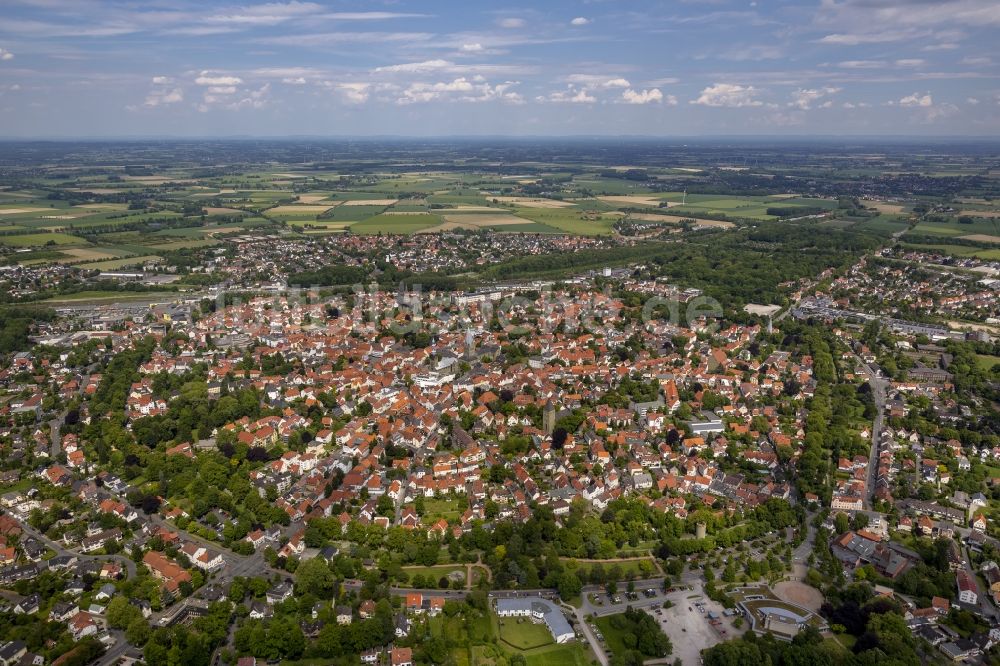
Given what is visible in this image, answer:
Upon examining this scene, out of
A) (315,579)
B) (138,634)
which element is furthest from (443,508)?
(138,634)

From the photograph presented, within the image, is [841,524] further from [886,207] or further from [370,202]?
[370,202]

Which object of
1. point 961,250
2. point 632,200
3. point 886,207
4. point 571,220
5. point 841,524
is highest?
point 632,200

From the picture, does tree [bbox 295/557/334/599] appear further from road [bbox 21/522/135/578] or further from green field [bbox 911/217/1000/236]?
green field [bbox 911/217/1000/236]

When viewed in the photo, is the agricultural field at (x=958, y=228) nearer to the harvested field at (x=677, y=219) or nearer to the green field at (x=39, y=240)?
the harvested field at (x=677, y=219)

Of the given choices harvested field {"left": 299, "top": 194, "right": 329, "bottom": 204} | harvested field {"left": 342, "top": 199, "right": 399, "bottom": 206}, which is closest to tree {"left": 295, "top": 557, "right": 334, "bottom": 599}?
harvested field {"left": 342, "top": 199, "right": 399, "bottom": 206}

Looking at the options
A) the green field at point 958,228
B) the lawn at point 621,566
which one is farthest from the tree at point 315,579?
the green field at point 958,228

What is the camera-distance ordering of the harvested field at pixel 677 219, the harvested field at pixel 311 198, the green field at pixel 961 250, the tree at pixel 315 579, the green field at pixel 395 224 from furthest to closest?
the harvested field at pixel 311 198 < the harvested field at pixel 677 219 < the green field at pixel 395 224 < the green field at pixel 961 250 < the tree at pixel 315 579
